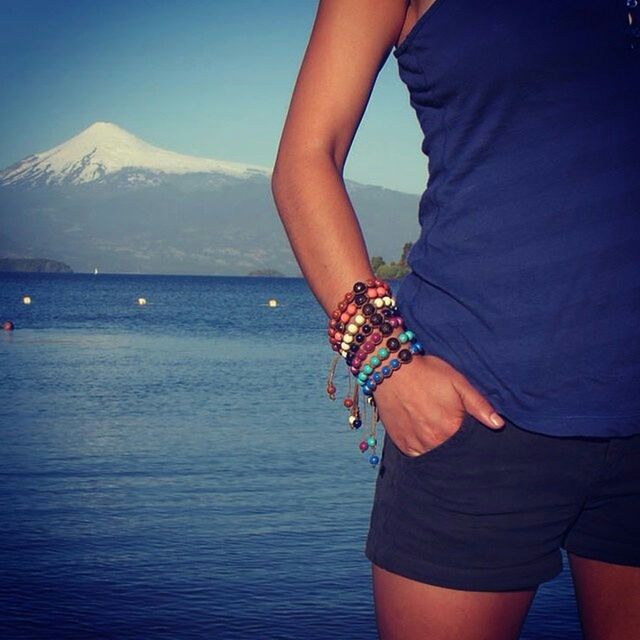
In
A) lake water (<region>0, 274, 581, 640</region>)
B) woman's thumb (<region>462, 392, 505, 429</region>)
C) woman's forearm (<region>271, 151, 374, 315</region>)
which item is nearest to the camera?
woman's thumb (<region>462, 392, 505, 429</region>)

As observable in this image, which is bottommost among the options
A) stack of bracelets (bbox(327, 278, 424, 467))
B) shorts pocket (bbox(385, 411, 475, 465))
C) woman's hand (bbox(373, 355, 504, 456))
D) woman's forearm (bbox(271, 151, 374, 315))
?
shorts pocket (bbox(385, 411, 475, 465))

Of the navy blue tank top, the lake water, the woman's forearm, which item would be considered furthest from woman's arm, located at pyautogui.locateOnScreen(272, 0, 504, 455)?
the lake water

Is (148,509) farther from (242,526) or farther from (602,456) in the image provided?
(602,456)

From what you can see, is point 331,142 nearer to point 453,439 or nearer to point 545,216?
point 545,216

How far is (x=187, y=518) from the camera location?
6.39 m

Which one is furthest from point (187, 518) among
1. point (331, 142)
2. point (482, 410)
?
point (482, 410)

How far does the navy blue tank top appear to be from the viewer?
4.94ft

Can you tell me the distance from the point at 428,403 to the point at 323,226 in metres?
0.32

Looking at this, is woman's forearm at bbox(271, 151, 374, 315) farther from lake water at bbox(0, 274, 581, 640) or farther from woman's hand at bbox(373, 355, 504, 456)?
lake water at bbox(0, 274, 581, 640)

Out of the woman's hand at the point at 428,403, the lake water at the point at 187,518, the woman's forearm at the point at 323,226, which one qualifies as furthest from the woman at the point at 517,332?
the lake water at the point at 187,518

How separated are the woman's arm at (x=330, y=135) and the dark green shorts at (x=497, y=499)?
1.05 ft

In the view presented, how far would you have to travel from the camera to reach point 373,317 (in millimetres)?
1591

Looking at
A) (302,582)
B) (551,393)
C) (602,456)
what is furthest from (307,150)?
(302,582)

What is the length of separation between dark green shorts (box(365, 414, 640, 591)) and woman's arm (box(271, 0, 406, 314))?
0.32 m
